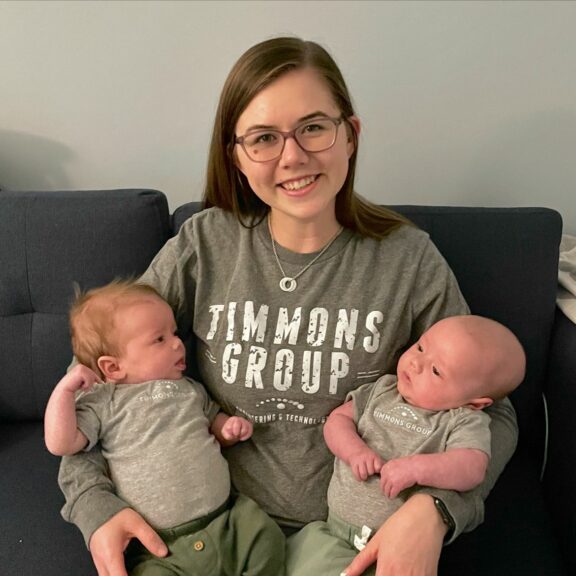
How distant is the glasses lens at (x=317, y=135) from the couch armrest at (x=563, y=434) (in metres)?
0.74

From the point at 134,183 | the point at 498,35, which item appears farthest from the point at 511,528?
the point at 134,183

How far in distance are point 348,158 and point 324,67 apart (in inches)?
7.2

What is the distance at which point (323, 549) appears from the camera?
42.5 inches

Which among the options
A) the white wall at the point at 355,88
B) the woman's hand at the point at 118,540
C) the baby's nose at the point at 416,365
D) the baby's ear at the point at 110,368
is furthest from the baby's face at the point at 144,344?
the white wall at the point at 355,88

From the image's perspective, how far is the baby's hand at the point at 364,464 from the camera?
41.7 inches

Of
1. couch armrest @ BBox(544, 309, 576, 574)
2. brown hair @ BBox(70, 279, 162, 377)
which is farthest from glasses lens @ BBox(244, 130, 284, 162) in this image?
couch armrest @ BBox(544, 309, 576, 574)

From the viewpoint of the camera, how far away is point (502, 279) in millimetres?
1416

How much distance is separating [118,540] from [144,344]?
36cm

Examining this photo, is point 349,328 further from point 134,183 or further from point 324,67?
point 134,183

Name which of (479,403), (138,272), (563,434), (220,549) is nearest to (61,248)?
(138,272)

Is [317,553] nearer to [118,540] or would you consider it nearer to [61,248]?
[118,540]

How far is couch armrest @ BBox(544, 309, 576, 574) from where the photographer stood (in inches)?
50.2

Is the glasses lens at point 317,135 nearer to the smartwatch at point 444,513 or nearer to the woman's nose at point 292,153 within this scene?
the woman's nose at point 292,153

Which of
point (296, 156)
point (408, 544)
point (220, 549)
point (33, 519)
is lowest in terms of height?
point (33, 519)
